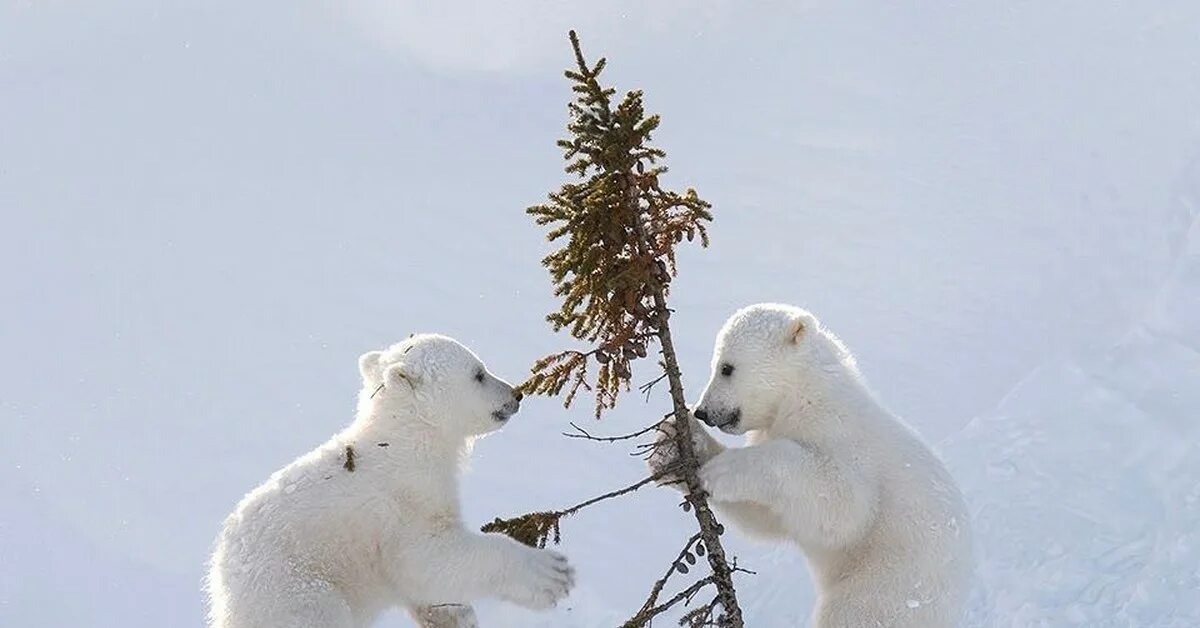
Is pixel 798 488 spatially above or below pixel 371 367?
below

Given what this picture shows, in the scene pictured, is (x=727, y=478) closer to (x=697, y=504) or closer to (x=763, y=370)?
(x=697, y=504)

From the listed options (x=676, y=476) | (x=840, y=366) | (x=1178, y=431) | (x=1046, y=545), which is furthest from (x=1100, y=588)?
(x=676, y=476)

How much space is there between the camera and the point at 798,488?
5742 millimetres

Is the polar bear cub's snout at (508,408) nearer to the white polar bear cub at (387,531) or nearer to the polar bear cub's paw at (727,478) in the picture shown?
the white polar bear cub at (387,531)

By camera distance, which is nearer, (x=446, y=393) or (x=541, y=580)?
(x=541, y=580)

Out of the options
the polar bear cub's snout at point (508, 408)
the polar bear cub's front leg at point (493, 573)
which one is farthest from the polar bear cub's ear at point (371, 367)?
the polar bear cub's front leg at point (493, 573)

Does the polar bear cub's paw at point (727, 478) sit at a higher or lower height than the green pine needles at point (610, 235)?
lower

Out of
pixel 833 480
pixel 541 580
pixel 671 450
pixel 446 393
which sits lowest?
pixel 833 480

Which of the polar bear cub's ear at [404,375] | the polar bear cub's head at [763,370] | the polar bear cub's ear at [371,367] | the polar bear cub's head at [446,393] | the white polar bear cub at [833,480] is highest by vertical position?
the polar bear cub's ear at [371,367]

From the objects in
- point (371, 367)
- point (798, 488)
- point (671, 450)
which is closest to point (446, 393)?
point (371, 367)

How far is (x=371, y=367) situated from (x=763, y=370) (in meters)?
1.91

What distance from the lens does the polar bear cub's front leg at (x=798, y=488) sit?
18.3 feet

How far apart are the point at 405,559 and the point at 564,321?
1.33 m

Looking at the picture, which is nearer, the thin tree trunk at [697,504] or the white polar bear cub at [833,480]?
the thin tree trunk at [697,504]
